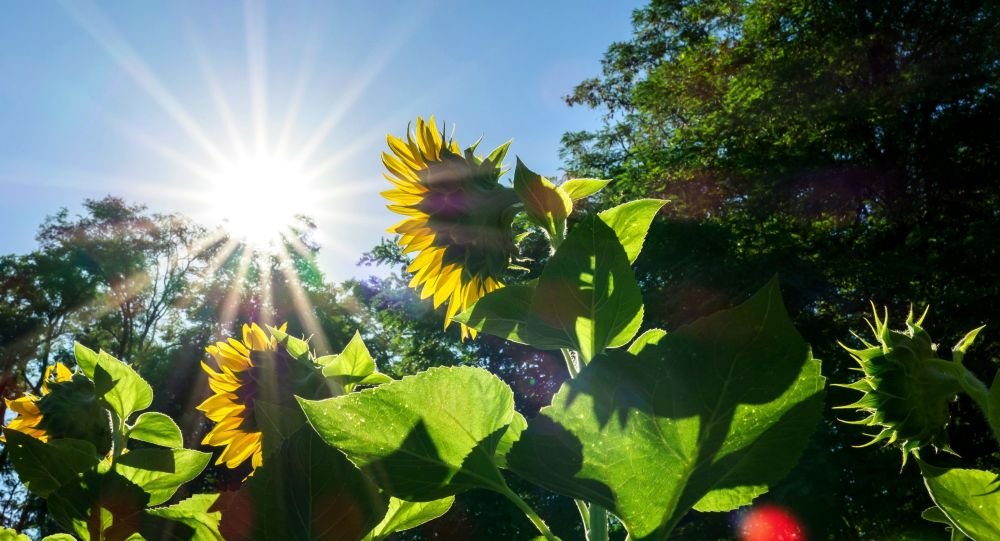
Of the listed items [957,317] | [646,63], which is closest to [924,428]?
[957,317]

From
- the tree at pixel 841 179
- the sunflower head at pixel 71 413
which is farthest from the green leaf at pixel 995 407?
the tree at pixel 841 179

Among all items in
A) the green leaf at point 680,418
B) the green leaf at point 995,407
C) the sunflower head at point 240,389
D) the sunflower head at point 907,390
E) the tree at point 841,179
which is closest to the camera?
the green leaf at point 680,418

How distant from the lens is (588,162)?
34.5 ft

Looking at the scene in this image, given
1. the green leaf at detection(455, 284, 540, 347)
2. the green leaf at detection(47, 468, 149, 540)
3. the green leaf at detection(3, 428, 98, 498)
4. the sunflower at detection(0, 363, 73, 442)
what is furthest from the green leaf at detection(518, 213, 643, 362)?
the sunflower at detection(0, 363, 73, 442)

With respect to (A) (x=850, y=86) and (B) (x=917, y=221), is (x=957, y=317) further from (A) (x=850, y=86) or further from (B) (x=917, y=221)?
(A) (x=850, y=86)

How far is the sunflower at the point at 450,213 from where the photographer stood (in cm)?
61

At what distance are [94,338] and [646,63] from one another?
11.6 metres

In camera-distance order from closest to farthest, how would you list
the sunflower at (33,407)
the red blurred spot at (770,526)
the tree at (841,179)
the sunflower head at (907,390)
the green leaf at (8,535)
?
1. the green leaf at (8,535)
2. the sunflower head at (907,390)
3. the sunflower at (33,407)
4. the red blurred spot at (770,526)
5. the tree at (841,179)

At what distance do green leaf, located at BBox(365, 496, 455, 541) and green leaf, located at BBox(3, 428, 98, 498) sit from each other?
28cm

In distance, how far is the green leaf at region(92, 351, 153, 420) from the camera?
Result: 1.91ft

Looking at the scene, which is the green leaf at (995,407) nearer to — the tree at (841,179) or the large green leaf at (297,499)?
the large green leaf at (297,499)

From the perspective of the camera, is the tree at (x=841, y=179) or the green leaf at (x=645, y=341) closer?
the green leaf at (x=645, y=341)

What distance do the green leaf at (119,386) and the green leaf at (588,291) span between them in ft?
1.34

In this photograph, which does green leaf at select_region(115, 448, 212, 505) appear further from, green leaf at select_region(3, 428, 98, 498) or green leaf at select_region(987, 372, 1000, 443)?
green leaf at select_region(987, 372, 1000, 443)
